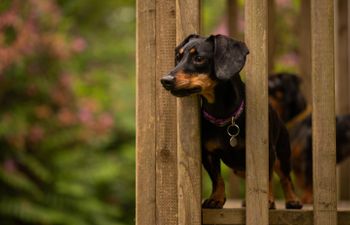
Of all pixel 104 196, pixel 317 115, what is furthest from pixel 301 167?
pixel 104 196

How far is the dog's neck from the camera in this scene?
379 centimetres

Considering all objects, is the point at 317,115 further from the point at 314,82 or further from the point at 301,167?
the point at 301,167

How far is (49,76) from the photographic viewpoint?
362 inches

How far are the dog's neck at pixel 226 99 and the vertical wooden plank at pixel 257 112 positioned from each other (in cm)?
6

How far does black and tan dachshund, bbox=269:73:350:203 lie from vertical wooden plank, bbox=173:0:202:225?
6.50 ft

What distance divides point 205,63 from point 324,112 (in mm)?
701

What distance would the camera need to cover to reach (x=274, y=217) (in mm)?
4066

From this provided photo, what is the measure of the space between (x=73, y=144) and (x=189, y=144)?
595 centimetres

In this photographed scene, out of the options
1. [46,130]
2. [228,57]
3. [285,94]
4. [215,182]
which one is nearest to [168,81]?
[228,57]

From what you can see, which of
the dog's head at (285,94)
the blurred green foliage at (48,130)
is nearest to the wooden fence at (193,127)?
the dog's head at (285,94)

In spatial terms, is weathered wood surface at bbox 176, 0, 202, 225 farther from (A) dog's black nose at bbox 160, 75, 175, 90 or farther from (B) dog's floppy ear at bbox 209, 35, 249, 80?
(A) dog's black nose at bbox 160, 75, 175, 90

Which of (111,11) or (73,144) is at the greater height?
(111,11)

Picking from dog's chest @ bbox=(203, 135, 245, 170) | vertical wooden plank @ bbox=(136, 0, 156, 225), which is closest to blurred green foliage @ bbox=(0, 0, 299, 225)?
vertical wooden plank @ bbox=(136, 0, 156, 225)

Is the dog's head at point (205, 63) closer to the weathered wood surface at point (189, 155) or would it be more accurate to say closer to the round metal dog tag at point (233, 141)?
the weathered wood surface at point (189, 155)
